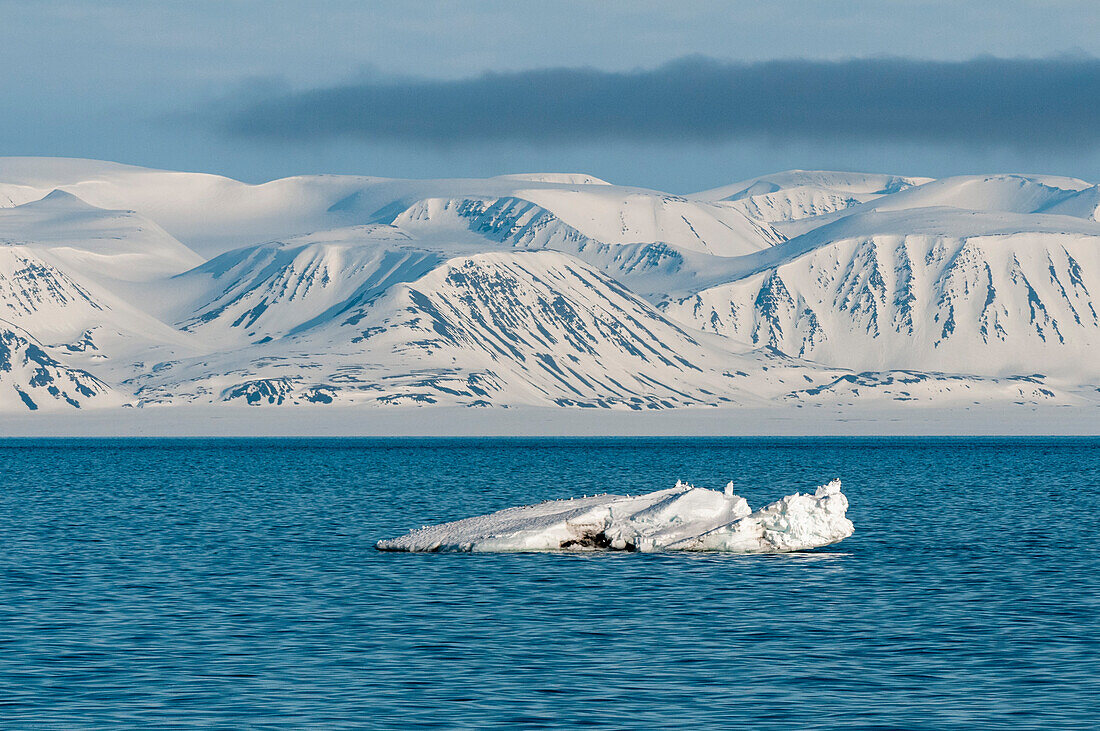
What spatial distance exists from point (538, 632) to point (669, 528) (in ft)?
67.6

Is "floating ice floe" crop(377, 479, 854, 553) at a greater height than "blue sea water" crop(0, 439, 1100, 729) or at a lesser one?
greater

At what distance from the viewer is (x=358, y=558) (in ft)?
205

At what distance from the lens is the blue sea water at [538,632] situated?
32.1 metres

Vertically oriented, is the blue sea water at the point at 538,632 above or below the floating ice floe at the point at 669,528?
below

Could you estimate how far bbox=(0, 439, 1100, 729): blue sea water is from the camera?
32.1 meters

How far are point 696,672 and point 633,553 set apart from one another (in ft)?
85.3

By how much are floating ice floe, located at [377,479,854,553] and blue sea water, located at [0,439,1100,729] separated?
3.35 ft

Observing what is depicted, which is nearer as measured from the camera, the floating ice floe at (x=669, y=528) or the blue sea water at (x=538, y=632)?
the blue sea water at (x=538, y=632)

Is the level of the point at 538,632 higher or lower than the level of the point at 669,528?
lower

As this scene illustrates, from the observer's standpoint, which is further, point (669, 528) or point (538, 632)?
point (669, 528)

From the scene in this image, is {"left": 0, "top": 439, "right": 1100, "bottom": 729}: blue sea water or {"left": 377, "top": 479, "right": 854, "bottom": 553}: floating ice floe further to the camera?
{"left": 377, "top": 479, "right": 854, "bottom": 553}: floating ice floe

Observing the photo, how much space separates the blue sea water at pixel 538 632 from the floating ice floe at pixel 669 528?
102 centimetres

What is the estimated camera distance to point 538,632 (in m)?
42.4

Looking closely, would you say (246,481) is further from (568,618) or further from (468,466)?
(568,618)
